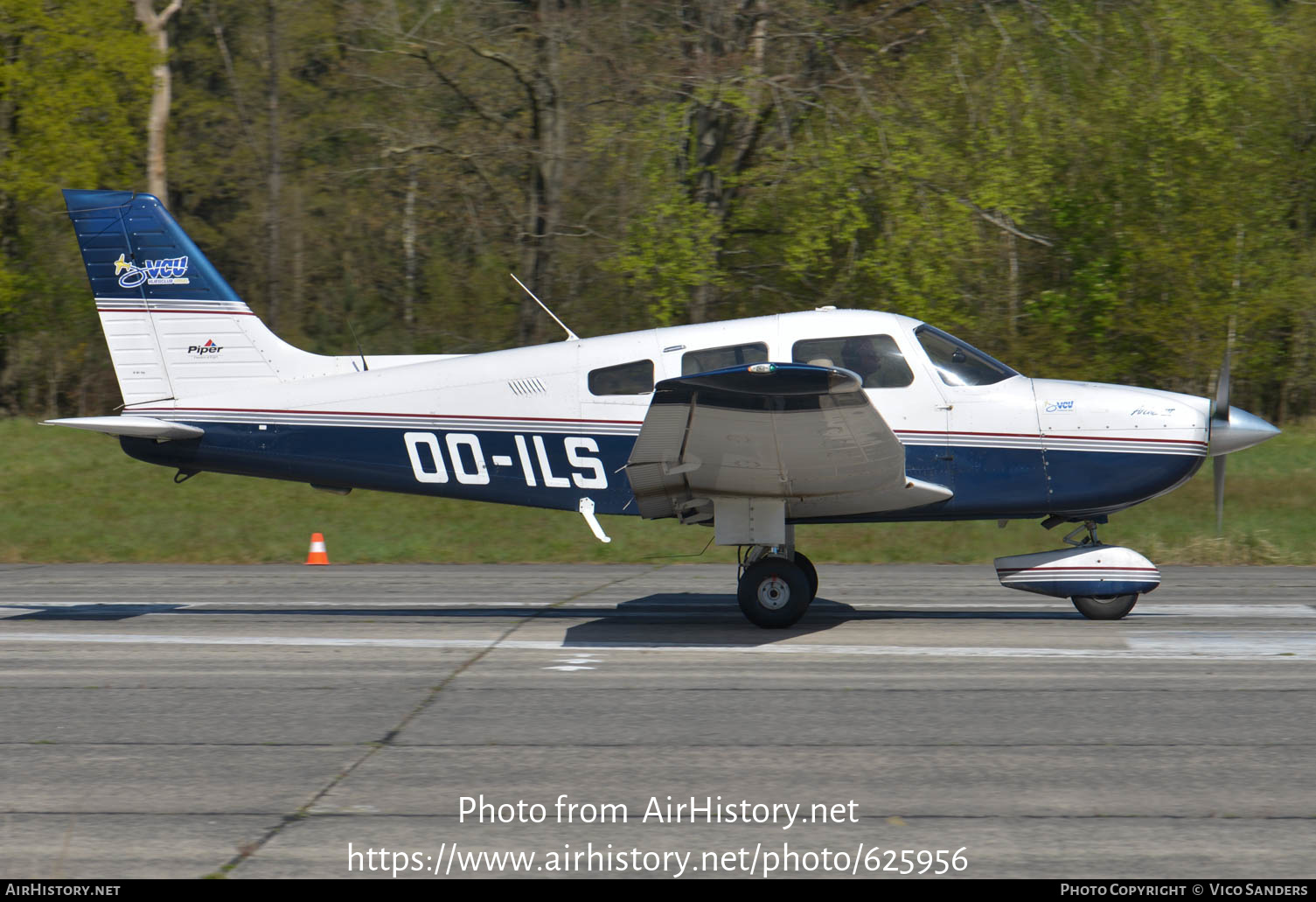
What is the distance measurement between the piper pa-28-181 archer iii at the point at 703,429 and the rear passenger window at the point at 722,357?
0.01m

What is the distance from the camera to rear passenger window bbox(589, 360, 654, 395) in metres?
9.60

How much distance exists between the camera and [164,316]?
10.4 m

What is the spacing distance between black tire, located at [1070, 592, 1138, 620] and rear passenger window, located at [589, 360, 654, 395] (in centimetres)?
374

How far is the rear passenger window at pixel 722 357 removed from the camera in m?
9.28

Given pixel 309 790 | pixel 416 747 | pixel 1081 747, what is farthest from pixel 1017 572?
pixel 309 790

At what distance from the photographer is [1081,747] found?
611 centimetres

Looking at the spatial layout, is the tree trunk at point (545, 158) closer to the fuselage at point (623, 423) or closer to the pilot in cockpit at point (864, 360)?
the fuselage at point (623, 423)

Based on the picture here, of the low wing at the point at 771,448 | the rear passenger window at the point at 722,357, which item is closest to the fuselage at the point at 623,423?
the rear passenger window at the point at 722,357

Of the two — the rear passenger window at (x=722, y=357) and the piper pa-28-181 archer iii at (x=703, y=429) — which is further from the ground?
the rear passenger window at (x=722, y=357)

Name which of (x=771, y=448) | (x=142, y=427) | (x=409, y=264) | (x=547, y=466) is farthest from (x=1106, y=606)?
(x=409, y=264)

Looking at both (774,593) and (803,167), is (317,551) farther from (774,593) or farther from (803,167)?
(803,167)

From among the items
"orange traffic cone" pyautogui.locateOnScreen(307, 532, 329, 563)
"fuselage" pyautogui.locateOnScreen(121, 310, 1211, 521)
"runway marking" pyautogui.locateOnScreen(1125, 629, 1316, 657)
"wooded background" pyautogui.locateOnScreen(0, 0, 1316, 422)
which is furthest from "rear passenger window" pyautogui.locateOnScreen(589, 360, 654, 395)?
"wooded background" pyautogui.locateOnScreen(0, 0, 1316, 422)

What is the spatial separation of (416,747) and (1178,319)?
64.7 feet
